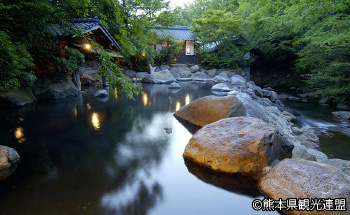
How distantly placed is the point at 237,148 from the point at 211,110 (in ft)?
8.06

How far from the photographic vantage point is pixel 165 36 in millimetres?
24406

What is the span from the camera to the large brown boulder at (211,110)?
5.62m

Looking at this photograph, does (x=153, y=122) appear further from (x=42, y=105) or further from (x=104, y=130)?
(x=42, y=105)

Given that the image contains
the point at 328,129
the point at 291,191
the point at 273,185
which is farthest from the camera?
the point at 328,129

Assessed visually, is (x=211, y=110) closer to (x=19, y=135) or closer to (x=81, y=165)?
(x=81, y=165)

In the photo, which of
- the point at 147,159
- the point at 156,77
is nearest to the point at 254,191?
the point at 147,159

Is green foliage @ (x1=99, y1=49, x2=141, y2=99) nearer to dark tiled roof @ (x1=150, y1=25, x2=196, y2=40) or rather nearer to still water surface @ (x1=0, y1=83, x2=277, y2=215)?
still water surface @ (x1=0, y1=83, x2=277, y2=215)

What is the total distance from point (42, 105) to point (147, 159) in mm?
6769

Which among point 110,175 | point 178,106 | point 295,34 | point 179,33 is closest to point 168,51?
point 179,33

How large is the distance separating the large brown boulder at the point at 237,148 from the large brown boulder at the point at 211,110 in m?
1.38

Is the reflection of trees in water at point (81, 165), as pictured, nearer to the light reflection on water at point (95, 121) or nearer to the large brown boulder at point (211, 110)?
the light reflection on water at point (95, 121)

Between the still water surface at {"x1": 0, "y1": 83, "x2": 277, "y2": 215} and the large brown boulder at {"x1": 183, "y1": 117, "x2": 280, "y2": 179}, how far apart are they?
204 mm

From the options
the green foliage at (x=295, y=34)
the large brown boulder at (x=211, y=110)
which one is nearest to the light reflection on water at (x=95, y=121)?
the large brown boulder at (x=211, y=110)

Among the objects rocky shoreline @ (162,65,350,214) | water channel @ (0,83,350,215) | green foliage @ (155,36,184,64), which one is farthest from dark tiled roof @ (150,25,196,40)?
rocky shoreline @ (162,65,350,214)
